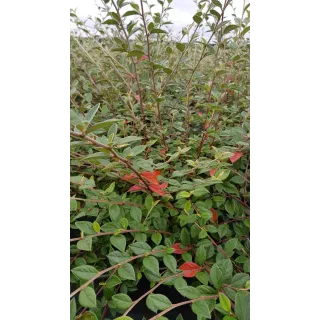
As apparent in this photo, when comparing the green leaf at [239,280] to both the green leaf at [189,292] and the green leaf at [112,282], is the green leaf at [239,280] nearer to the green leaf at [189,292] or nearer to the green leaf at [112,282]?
the green leaf at [189,292]

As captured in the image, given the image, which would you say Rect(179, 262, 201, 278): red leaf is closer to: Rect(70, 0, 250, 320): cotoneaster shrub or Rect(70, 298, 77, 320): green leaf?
Rect(70, 0, 250, 320): cotoneaster shrub

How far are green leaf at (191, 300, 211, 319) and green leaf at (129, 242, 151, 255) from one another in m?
0.12

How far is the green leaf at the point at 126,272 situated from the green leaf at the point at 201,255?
0.40 ft

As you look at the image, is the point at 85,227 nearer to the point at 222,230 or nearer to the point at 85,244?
the point at 85,244

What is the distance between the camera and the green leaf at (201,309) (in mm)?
428

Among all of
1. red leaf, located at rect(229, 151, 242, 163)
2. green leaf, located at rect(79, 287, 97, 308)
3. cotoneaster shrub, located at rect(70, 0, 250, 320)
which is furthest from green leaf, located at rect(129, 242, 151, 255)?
Answer: red leaf, located at rect(229, 151, 242, 163)

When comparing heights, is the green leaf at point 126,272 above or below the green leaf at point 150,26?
below

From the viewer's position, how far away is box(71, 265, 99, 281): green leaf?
45 centimetres

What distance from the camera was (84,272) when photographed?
0.46 metres

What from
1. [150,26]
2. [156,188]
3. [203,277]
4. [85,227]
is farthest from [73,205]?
[150,26]

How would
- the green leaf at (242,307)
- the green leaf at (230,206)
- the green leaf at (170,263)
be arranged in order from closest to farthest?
1. the green leaf at (242,307)
2. the green leaf at (170,263)
3. the green leaf at (230,206)

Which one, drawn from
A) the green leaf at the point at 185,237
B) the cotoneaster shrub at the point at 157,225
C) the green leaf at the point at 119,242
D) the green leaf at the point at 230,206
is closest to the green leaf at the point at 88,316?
the cotoneaster shrub at the point at 157,225

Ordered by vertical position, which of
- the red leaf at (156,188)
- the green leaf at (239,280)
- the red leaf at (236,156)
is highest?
the red leaf at (236,156)
